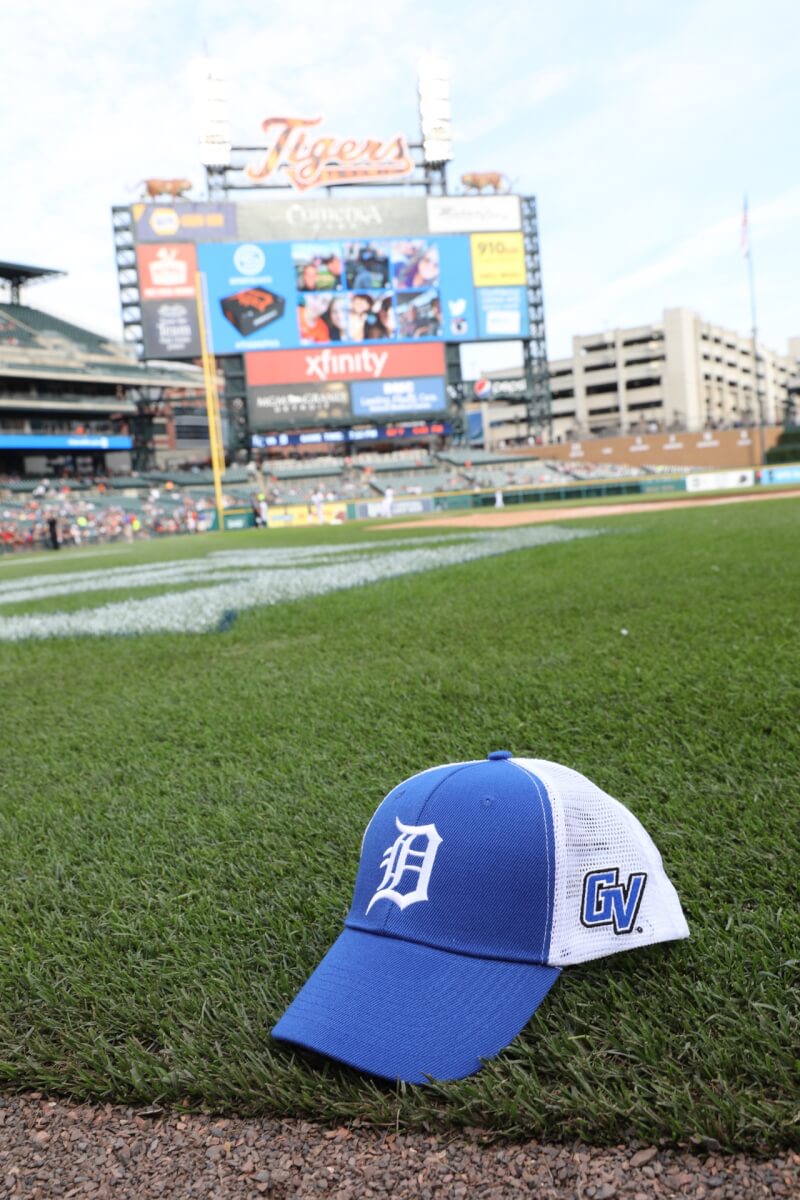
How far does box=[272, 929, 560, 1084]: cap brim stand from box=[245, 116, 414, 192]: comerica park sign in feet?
147

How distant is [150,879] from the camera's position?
173cm

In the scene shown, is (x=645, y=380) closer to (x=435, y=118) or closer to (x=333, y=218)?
(x=435, y=118)

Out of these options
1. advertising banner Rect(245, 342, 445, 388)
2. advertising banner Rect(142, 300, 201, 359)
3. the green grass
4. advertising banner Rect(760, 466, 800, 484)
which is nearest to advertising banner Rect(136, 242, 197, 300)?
advertising banner Rect(142, 300, 201, 359)

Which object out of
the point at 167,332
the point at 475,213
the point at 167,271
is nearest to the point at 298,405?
the point at 167,332

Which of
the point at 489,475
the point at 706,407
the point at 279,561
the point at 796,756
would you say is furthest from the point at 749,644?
the point at 706,407

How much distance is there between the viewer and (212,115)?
135ft

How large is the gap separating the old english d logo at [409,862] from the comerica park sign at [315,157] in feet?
146

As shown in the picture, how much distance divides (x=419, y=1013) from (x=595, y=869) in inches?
11.3

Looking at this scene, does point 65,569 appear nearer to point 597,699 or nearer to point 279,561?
point 279,561

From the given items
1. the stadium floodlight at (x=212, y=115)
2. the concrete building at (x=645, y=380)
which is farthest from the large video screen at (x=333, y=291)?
the concrete building at (x=645, y=380)

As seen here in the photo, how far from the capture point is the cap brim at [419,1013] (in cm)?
101

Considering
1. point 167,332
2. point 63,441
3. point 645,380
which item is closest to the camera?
point 167,332

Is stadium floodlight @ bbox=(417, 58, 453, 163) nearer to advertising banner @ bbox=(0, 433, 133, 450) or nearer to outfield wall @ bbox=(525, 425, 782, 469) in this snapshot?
outfield wall @ bbox=(525, 425, 782, 469)

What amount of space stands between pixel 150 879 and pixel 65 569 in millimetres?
12124
